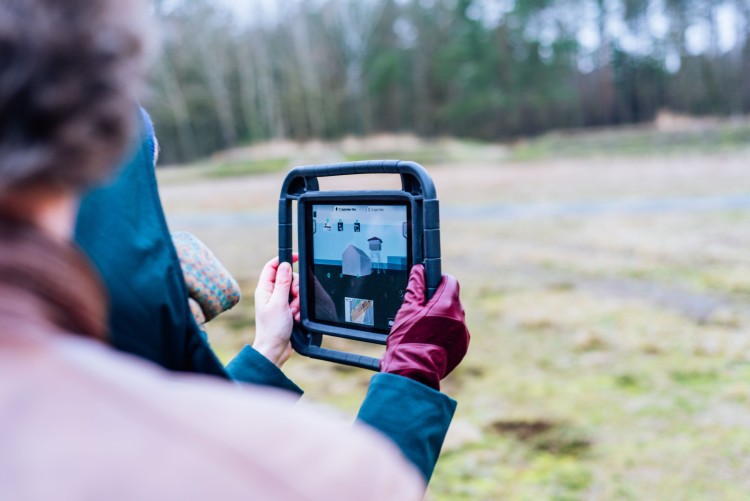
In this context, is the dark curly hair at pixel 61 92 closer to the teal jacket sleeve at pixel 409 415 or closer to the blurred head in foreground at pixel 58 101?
the blurred head in foreground at pixel 58 101

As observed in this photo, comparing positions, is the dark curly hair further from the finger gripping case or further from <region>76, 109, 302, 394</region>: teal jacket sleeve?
the finger gripping case

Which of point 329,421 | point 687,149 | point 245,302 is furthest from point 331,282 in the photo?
point 687,149

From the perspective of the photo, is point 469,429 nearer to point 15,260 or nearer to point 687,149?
point 15,260

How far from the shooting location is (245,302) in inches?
232

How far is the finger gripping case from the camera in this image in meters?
1.20

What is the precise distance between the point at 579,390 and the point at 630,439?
Result: 0.59m

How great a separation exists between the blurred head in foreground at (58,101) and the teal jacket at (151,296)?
10.8 inches

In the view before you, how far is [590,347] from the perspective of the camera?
4387 mm

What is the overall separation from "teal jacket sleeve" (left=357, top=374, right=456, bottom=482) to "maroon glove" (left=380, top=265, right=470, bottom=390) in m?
0.05

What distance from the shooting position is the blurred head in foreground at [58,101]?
52cm

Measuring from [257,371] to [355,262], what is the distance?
272 mm

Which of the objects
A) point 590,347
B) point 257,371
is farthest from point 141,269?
point 590,347

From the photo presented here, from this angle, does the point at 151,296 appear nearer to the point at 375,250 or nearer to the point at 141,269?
the point at 141,269

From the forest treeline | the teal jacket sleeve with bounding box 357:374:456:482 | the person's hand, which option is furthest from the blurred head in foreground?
the forest treeline
